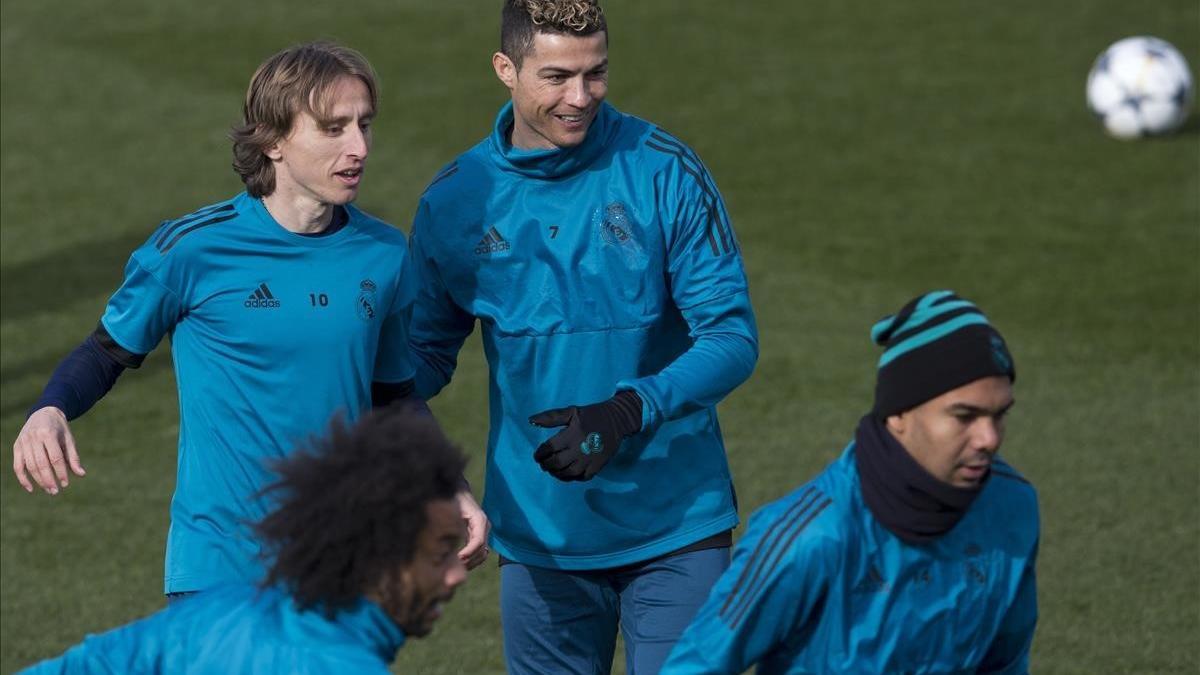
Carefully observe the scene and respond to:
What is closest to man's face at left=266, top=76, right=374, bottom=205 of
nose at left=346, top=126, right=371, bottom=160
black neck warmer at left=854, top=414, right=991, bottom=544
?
nose at left=346, top=126, right=371, bottom=160

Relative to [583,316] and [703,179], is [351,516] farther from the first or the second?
[703,179]

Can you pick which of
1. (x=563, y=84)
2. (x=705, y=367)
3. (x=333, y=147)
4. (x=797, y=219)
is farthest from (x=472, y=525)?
(x=797, y=219)

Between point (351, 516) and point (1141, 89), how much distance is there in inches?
506

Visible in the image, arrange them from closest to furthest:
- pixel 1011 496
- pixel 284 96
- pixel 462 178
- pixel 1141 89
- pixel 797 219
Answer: pixel 1011 496
pixel 284 96
pixel 462 178
pixel 797 219
pixel 1141 89

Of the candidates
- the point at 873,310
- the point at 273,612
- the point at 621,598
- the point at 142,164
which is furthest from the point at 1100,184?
the point at 273,612

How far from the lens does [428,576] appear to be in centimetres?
335

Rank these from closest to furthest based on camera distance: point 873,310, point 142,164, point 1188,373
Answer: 1. point 1188,373
2. point 873,310
3. point 142,164

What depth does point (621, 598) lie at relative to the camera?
533 cm

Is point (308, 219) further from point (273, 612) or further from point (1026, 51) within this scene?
point (1026, 51)

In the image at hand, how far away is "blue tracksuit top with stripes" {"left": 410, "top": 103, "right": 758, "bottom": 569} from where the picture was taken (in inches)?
200

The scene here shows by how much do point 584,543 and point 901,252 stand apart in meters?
8.16

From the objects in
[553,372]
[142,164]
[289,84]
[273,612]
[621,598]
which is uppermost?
[289,84]

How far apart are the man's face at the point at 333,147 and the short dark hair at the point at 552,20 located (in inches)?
22.7

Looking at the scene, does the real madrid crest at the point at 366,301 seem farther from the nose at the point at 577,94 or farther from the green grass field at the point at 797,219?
the green grass field at the point at 797,219
